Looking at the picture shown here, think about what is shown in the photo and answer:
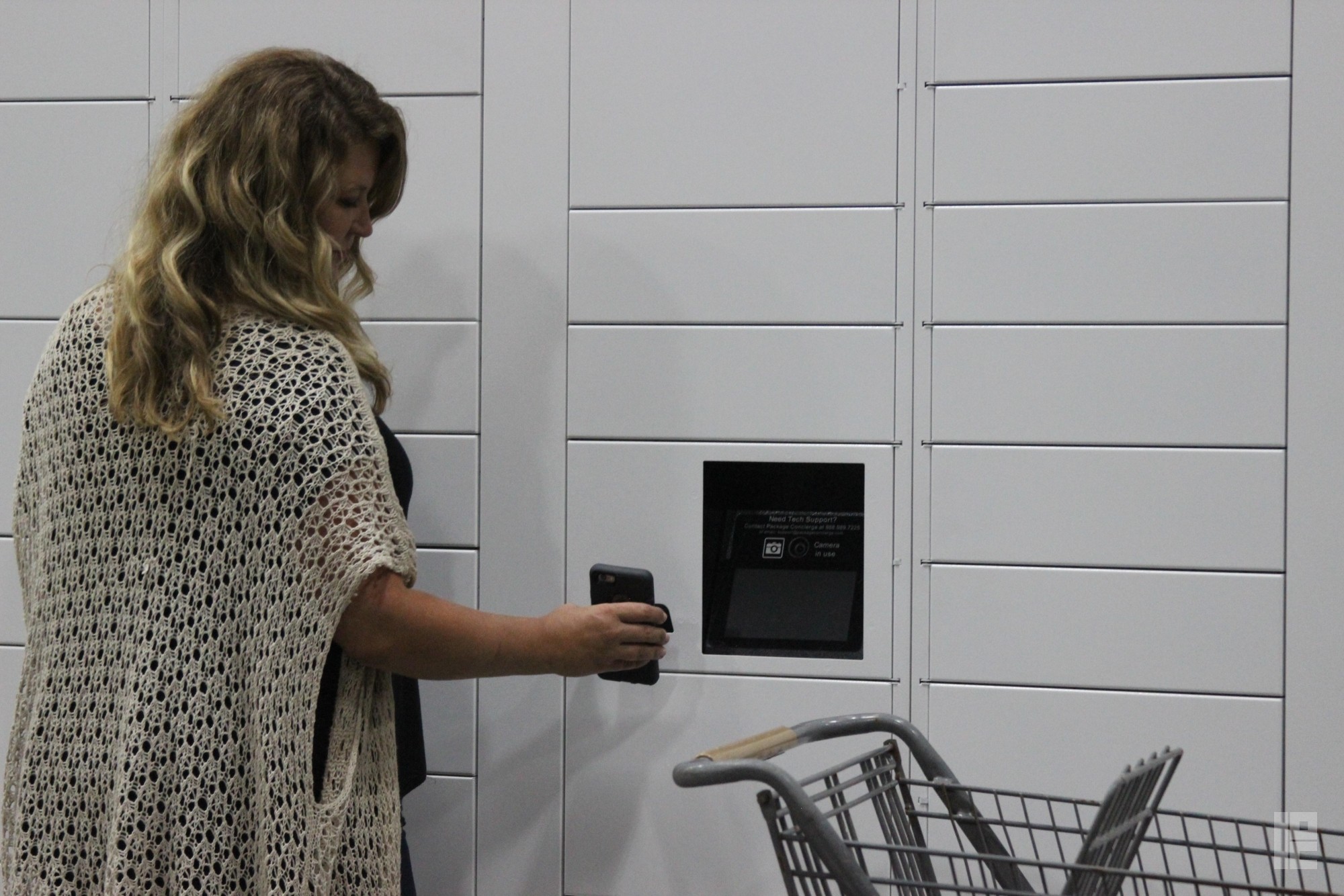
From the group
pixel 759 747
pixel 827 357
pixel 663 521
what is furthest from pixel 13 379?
pixel 759 747

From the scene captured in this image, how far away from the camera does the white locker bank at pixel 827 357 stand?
1808 mm

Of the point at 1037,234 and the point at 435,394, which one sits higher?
the point at 1037,234

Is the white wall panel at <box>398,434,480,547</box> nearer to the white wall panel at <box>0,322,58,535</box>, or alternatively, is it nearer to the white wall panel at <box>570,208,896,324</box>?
the white wall panel at <box>570,208,896,324</box>

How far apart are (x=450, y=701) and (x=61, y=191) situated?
1.13m

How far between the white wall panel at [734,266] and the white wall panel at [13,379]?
38.1 inches

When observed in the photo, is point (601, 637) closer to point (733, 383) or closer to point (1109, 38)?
point (733, 383)

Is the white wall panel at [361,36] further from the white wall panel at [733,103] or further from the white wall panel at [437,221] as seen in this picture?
the white wall panel at [733,103]

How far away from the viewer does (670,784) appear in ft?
6.36

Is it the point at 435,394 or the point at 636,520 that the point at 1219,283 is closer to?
the point at 636,520

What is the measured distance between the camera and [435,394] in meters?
1.98

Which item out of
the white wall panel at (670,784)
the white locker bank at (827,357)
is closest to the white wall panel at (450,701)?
the white locker bank at (827,357)

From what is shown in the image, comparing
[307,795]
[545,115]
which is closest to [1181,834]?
[307,795]

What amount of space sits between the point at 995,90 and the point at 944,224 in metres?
0.23

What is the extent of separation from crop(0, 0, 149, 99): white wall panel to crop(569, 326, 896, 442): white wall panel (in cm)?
92
